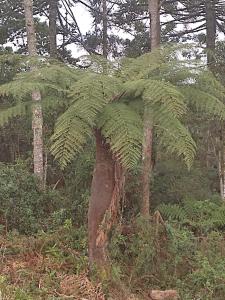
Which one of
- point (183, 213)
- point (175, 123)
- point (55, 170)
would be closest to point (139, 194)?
point (183, 213)

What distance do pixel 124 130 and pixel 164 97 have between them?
1.51 feet

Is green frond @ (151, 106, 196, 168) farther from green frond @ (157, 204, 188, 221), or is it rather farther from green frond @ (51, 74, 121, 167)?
green frond @ (157, 204, 188, 221)

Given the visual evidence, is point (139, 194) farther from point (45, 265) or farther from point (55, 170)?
point (45, 265)

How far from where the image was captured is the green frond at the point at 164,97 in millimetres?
3961

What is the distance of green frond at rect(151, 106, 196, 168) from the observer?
4.02 m

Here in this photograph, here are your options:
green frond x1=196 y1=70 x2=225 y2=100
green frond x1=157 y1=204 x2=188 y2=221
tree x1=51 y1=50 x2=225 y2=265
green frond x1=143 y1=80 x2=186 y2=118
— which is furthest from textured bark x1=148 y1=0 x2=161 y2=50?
green frond x1=143 y1=80 x2=186 y2=118

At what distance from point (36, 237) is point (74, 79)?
10.7 feet

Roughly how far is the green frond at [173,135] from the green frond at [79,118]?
1.72 feet

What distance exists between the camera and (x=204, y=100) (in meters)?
4.69

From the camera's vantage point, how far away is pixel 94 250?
5.43 metres

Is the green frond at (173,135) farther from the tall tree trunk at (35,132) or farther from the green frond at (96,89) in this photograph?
the tall tree trunk at (35,132)

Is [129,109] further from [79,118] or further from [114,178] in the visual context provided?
[114,178]

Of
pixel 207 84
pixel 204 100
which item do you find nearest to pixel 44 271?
pixel 204 100

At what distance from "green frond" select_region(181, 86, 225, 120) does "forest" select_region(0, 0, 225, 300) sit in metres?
0.01
